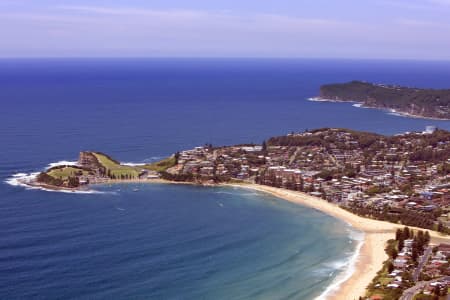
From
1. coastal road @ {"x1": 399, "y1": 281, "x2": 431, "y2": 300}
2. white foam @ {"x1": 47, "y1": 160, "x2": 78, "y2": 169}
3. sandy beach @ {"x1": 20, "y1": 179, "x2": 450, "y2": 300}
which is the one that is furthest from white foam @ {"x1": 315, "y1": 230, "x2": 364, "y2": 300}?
white foam @ {"x1": 47, "y1": 160, "x2": 78, "y2": 169}

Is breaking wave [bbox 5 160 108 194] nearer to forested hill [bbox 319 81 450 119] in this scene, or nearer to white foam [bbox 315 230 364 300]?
white foam [bbox 315 230 364 300]

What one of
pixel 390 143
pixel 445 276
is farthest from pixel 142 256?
pixel 390 143

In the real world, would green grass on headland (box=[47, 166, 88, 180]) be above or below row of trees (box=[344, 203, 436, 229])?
above

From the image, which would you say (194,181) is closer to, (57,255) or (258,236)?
(258,236)

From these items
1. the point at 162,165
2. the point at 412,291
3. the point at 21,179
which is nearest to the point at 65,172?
the point at 21,179


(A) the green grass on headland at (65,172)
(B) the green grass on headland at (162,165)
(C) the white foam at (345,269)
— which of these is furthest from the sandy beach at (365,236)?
(A) the green grass on headland at (65,172)

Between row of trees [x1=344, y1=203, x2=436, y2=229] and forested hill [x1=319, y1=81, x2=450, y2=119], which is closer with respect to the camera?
row of trees [x1=344, y1=203, x2=436, y2=229]

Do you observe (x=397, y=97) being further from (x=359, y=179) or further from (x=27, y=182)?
(x=27, y=182)
